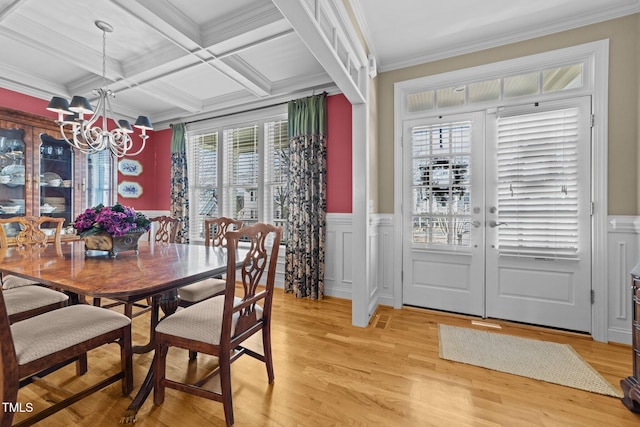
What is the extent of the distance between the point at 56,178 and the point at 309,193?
3.08 m

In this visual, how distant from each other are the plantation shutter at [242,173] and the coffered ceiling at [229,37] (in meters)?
0.77

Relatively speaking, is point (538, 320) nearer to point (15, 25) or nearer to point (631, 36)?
point (631, 36)

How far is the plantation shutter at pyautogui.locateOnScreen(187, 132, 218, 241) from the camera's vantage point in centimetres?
438

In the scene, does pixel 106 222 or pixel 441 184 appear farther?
pixel 441 184

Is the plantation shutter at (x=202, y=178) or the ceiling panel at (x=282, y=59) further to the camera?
the plantation shutter at (x=202, y=178)

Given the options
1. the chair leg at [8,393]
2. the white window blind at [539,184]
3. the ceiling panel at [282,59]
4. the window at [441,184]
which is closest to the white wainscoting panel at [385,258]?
the window at [441,184]

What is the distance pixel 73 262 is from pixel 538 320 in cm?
374

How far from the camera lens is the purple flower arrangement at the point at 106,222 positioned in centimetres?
181

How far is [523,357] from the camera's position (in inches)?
82.0

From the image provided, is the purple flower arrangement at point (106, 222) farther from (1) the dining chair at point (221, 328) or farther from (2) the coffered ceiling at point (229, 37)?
(2) the coffered ceiling at point (229, 37)

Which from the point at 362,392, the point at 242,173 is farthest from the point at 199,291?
the point at 242,173

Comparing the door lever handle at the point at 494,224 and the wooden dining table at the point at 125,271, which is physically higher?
the door lever handle at the point at 494,224

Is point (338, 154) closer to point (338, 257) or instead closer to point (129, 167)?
point (338, 257)

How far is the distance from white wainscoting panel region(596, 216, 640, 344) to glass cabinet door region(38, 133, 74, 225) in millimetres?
5666
